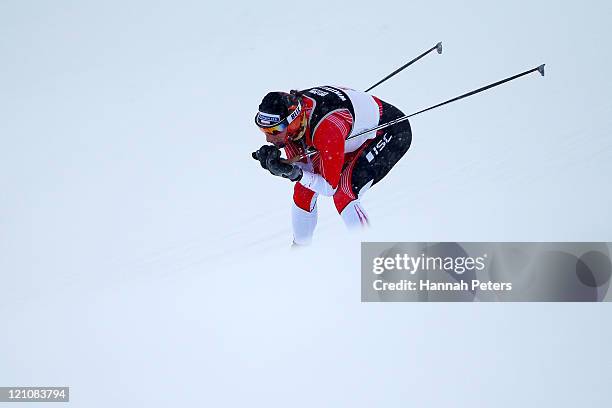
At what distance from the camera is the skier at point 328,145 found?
4.54 meters

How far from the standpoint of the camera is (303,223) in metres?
5.33

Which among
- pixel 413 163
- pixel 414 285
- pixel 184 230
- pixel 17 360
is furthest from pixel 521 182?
pixel 17 360

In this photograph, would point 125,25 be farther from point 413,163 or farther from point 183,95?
point 413,163

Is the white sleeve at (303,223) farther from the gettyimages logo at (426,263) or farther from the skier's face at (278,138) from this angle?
the skier's face at (278,138)

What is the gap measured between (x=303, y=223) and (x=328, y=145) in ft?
2.76

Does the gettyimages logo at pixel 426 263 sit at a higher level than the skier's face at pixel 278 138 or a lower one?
lower

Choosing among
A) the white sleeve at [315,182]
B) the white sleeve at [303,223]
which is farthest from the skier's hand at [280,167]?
the white sleeve at [303,223]

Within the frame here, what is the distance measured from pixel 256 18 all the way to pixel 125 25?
0.94 metres

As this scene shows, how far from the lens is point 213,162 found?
6.08 m
